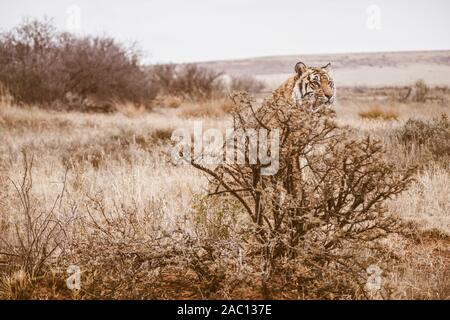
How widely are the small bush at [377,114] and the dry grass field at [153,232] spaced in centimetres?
370

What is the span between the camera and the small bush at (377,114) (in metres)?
11.3

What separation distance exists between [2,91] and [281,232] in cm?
1135

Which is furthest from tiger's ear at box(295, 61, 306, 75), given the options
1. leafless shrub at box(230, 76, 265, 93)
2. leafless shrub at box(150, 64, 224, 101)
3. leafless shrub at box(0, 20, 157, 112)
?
leafless shrub at box(230, 76, 265, 93)

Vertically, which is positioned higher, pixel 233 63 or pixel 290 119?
pixel 233 63

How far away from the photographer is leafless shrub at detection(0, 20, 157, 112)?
42.0 ft

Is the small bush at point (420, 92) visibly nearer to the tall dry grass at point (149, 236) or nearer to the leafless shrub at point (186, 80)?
the leafless shrub at point (186, 80)

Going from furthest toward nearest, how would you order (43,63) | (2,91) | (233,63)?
(233,63) < (43,63) < (2,91)

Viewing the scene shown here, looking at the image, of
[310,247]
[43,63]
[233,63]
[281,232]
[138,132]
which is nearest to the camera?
[310,247]

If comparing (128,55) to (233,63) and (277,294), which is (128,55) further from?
(233,63)

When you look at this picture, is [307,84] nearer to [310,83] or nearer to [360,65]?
[310,83]

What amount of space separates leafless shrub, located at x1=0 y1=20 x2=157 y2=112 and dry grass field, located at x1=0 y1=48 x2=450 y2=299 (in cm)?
563

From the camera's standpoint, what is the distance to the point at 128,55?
1588cm
